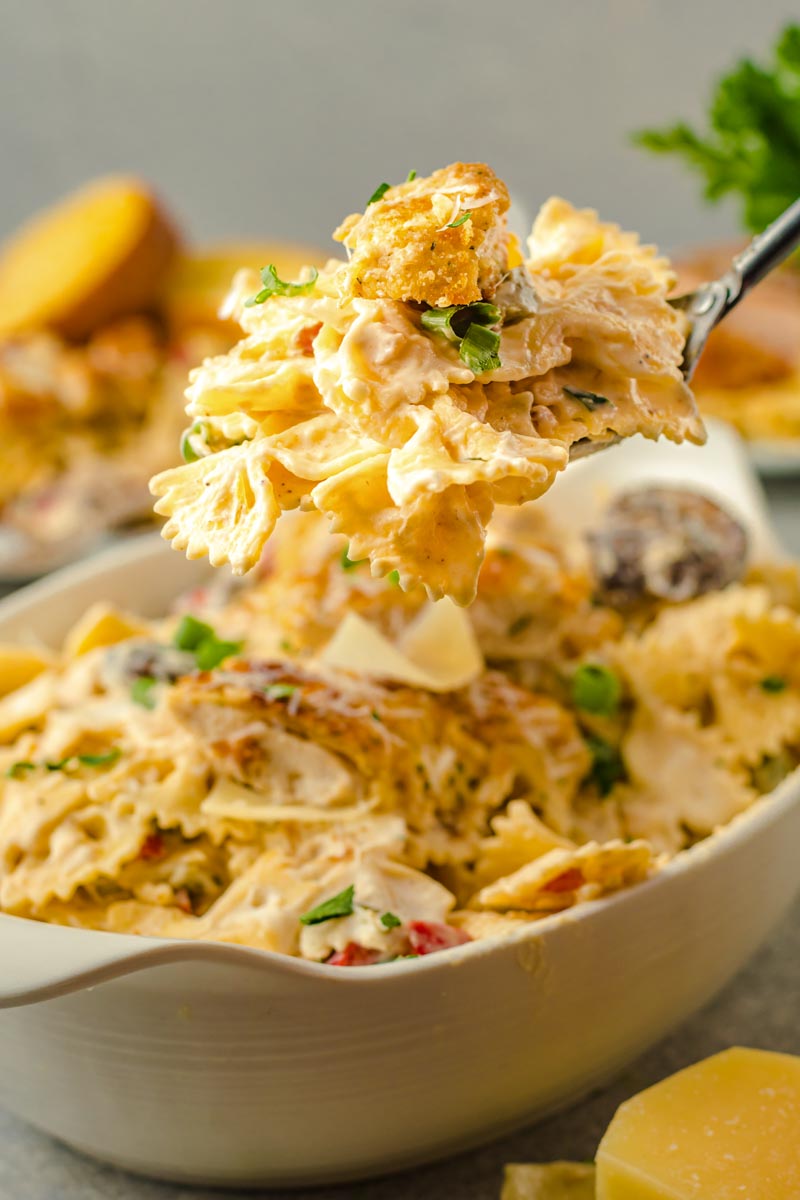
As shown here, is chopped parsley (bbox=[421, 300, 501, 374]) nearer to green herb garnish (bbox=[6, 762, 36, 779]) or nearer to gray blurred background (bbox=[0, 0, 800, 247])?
green herb garnish (bbox=[6, 762, 36, 779])

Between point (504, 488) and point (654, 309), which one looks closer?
point (504, 488)

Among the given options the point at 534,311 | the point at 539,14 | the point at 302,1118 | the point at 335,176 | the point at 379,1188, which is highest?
the point at 534,311

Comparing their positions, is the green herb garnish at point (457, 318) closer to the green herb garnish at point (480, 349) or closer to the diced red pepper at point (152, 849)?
the green herb garnish at point (480, 349)

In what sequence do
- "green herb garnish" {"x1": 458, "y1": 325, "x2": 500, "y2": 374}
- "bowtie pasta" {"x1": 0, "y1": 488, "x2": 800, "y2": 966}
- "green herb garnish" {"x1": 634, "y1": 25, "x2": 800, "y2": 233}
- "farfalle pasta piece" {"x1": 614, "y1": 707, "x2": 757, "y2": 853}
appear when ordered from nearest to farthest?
"green herb garnish" {"x1": 458, "y1": 325, "x2": 500, "y2": 374}
"bowtie pasta" {"x1": 0, "y1": 488, "x2": 800, "y2": 966}
"farfalle pasta piece" {"x1": 614, "y1": 707, "x2": 757, "y2": 853}
"green herb garnish" {"x1": 634, "y1": 25, "x2": 800, "y2": 233}

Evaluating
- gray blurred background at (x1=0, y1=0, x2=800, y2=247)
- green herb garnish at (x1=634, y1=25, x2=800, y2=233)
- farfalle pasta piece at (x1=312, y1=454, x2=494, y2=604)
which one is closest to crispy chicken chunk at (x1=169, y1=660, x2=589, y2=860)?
farfalle pasta piece at (x1=312, y1=454, x2=494, y2=604)

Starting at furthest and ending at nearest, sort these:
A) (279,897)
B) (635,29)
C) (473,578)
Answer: (635,29) → (279,897) → (473,578)

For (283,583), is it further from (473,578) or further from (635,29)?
(635,29)

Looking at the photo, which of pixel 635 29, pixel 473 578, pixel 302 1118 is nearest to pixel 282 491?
pixel 473 578

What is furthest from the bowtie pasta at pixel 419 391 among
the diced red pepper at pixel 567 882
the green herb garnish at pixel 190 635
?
the green herb garnish at pixel 190 635
